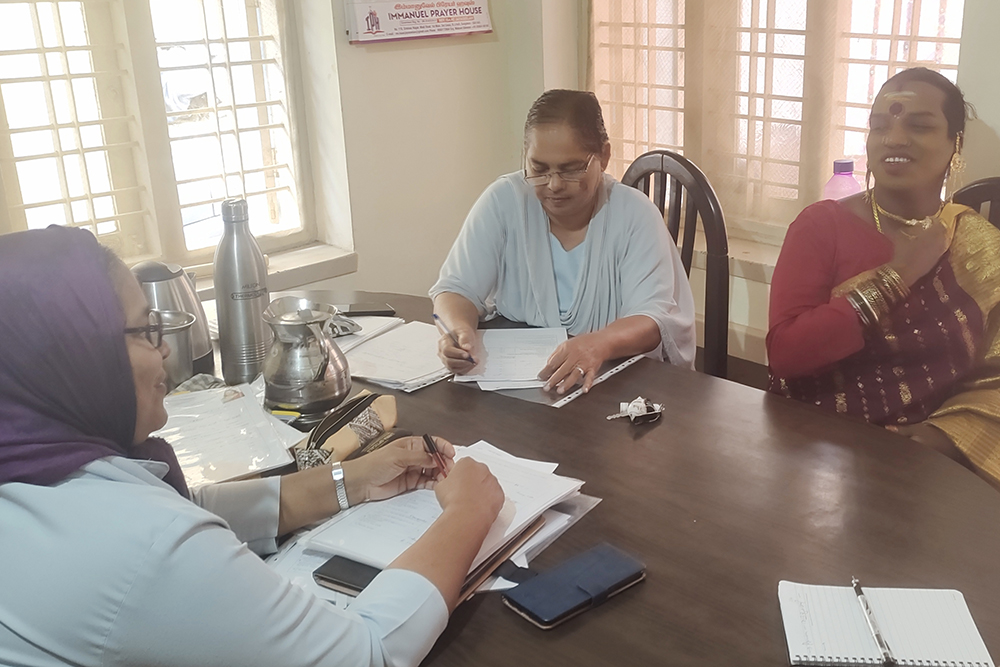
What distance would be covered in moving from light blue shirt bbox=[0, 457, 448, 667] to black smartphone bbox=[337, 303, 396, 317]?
3.82 ft

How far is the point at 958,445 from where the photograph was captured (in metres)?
1.71

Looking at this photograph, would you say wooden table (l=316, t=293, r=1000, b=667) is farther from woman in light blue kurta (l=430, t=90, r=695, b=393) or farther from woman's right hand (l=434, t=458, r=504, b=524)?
woman in light blue kurta (l=430, t=90, r=695, b=393)

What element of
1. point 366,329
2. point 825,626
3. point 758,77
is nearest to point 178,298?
point 366,329

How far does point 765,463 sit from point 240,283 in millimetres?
953

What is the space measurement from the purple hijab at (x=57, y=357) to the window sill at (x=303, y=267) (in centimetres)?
190

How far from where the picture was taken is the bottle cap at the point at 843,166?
239cm

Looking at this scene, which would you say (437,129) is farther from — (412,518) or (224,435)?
(412,518)

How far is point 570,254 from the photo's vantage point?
1980 millimetres

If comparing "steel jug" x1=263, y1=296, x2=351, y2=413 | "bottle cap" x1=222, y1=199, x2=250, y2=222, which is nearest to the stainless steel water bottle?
"bottle cap" x1=222, y1=199, x2=250, y2=222

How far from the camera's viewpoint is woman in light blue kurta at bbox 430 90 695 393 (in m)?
1.83

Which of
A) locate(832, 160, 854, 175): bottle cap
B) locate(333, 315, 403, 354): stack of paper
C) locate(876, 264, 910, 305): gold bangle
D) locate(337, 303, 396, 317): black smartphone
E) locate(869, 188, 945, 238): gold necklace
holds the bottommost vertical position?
locate(333, 315, 403, 354): stack of paper

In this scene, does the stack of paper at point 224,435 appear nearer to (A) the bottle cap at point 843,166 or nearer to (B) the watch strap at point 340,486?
(B) the watch strap at point 340,486

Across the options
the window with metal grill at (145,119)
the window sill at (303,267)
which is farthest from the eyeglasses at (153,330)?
the window sill at (303,267)

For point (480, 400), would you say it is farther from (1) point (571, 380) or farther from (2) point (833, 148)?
(2) point (833, 148)
